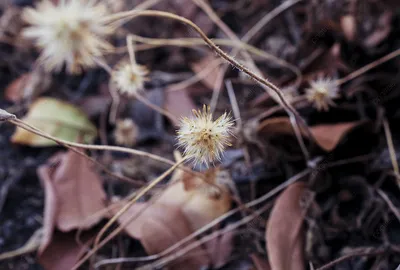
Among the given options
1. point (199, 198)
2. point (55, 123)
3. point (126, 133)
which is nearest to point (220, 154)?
point (199, 198)

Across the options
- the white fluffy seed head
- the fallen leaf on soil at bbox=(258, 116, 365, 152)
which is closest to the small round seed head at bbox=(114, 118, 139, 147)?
the white fluffy seed head

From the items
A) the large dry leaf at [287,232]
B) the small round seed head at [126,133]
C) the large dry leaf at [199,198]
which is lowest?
the large dry leaf at [287,232]

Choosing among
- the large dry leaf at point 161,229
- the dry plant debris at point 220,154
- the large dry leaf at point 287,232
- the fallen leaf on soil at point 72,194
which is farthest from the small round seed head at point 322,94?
the fallen leaf on soil at point 72,194

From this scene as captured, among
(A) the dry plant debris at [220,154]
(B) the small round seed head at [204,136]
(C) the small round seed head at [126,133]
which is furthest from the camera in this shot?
(C) the small round seed head at [126,133]

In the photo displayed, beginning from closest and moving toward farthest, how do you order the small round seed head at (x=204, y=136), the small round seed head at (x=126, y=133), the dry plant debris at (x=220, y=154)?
1. the small round seed head at (x=204, y=136)
2. the dry plant debris at (x=220, y=154)
3. the small round seed head at (x=126, y=133)

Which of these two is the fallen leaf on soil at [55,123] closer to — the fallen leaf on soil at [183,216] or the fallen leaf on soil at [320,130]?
the fallen leaf on soil at [183,216]

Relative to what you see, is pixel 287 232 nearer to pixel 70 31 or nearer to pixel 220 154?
pixel 220 154

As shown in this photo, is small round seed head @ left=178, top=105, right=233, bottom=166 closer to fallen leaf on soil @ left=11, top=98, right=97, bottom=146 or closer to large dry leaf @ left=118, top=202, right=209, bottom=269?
large dry leaf @ left=118, top=202, right=209, bottom=269
